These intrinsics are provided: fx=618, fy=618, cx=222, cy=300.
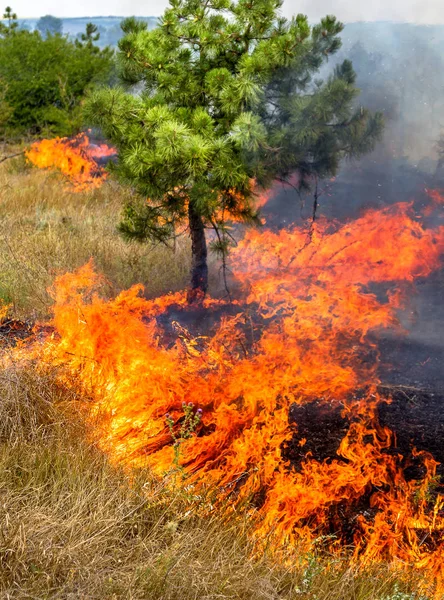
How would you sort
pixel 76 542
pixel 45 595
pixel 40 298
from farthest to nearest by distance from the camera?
pixel 40 298 < pixel 76 542 < pixel 45 595

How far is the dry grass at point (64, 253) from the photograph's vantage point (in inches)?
242

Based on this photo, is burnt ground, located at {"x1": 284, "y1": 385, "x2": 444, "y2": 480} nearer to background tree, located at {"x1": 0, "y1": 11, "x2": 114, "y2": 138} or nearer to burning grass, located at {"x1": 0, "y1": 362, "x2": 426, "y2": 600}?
burning grass, located at {"x1": 0, "y1": 362, "x2": 426, "y2": 600}

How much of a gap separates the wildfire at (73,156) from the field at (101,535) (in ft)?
25.3

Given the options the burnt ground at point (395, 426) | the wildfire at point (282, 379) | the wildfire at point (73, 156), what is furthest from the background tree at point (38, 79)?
the burnt ground at point (395, 426)

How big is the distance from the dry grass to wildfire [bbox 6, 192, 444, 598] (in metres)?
0.25

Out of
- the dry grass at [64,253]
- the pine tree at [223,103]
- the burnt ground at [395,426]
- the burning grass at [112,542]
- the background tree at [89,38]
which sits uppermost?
the background tree at [89,38]

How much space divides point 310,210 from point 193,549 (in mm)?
5502

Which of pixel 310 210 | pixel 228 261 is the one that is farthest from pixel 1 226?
pixel 310 210

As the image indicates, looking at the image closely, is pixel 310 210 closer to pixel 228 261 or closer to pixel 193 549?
pixel 228 261

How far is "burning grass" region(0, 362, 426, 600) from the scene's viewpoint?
247cm

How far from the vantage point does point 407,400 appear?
4477 mm

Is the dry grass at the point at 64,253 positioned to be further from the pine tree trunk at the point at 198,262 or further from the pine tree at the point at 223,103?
the pine tree at the point at 223,103

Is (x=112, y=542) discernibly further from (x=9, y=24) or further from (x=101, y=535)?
(x=9, y=24)

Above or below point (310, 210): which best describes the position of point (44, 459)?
below
